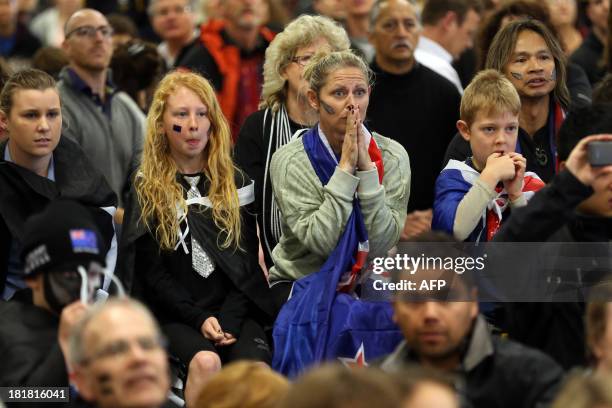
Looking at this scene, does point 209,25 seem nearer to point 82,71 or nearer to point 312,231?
point 82,71

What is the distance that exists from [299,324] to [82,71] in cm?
319

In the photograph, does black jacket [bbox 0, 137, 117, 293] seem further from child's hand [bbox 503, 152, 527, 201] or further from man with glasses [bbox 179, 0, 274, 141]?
man with glasses [bbox 179, 0, 274, 141]

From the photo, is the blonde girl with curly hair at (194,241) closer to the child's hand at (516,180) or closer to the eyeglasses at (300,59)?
the eyeglasses at (300,59)

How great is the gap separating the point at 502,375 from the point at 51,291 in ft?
6.11

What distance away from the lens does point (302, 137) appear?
23.1ft

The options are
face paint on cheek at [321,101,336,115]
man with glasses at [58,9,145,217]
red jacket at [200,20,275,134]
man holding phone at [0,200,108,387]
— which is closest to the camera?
man holding phone at [0,200,108,387]

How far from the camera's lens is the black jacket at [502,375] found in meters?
5.45

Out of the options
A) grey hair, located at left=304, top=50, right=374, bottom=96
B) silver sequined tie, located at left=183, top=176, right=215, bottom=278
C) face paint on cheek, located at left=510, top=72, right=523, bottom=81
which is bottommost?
silver sequined tie, located at left=183, top=176, right=215, bottom=278

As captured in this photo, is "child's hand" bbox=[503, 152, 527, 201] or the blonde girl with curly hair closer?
"child's hand" bbox=[503, 152, 527, 201]

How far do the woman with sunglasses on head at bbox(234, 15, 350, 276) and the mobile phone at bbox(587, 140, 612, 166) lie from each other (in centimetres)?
192

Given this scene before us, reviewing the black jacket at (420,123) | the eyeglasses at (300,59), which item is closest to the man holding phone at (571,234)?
the eyeglasses at (300,59)

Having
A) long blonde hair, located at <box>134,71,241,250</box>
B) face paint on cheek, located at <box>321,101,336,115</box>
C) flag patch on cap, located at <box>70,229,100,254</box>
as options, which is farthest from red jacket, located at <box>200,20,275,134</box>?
flag patch on cap, located at <box>70,229,100,254</box>

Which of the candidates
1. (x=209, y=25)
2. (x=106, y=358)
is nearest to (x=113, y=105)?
(x=209, y=25)

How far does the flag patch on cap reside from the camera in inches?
226
